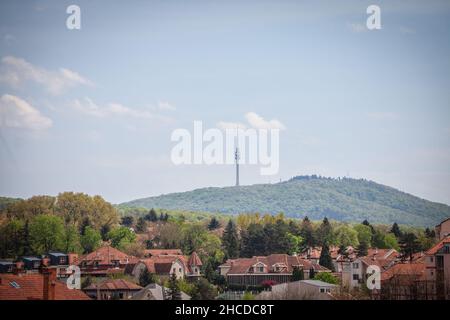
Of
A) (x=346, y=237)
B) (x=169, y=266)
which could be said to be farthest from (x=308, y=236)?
(x=169, y=266)

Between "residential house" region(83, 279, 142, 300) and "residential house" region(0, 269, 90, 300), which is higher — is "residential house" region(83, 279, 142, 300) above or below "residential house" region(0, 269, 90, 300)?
below

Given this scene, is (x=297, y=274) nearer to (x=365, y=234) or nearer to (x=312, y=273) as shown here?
(x=312, y=273)

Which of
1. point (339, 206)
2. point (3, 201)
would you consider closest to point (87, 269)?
point (3, 201)

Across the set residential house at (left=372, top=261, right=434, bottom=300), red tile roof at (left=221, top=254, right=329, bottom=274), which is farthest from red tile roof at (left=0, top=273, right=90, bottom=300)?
red tile roof at (left=221, top=254, right=329, bottom=274)

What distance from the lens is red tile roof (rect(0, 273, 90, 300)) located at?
72.4 ft

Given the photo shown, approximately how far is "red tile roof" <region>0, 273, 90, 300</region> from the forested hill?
10966cm

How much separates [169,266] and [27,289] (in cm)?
2280

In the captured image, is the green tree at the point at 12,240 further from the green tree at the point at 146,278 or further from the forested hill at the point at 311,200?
the forested hill at the point at 311,200

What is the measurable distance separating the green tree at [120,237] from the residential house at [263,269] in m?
10.2

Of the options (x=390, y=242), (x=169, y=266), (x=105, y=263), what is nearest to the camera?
(x=169, y=266)

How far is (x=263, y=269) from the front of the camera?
47.8 m

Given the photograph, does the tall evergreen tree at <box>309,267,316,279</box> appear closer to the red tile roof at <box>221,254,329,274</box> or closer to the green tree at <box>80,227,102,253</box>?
the red tile roof at <box>221,254,329,274</box>
